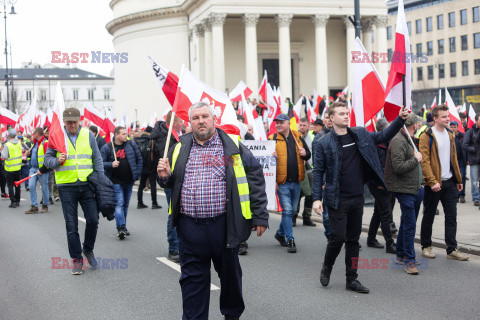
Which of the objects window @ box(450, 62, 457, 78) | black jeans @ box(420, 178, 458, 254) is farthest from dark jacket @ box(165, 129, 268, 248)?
window @ box(450, 62, 457, 78)

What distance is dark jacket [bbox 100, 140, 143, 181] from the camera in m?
10.7

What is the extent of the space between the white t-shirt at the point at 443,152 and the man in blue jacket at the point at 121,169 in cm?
509

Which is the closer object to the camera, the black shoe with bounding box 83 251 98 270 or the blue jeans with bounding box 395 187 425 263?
the blue jeans with bounding box 395 187 425 263

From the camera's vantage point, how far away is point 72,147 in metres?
8.01

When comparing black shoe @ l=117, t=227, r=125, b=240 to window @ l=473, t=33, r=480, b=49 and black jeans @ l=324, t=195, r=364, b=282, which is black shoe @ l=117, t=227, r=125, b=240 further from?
window @ l=473, t=33, r=480, b=49

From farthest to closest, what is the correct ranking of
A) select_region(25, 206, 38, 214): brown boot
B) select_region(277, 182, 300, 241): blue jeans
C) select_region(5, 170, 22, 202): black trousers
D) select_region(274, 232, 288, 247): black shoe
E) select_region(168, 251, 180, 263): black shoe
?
select_region(5, 170, 22, 202): black trousers
select_region(25, 206, 38, 214): brown boot
select_region(274, 232, 288, 247): black shoe
select_region(277, 182, 300, 241): blue jeans
select_region(168, 251, 180, 263): black shoe

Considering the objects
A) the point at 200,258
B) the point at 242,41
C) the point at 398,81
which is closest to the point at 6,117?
the point at 398,81

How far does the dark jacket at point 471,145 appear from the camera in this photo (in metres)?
14.2

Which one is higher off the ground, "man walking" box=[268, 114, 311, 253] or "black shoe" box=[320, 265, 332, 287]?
"man walking" box=[268, 114, 311, 253]

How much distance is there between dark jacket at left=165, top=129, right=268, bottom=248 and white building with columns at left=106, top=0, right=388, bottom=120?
40534 mm

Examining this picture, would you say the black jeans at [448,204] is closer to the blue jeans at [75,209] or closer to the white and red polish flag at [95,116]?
the blue jeans at [75,209]

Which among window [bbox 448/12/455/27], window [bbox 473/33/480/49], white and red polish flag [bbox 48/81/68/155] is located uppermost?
window [bbox 448/12/455/27]

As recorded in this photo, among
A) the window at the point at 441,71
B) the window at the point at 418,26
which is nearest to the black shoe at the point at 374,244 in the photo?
the window at the point at 441,71

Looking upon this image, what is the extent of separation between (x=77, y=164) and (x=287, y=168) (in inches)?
122
